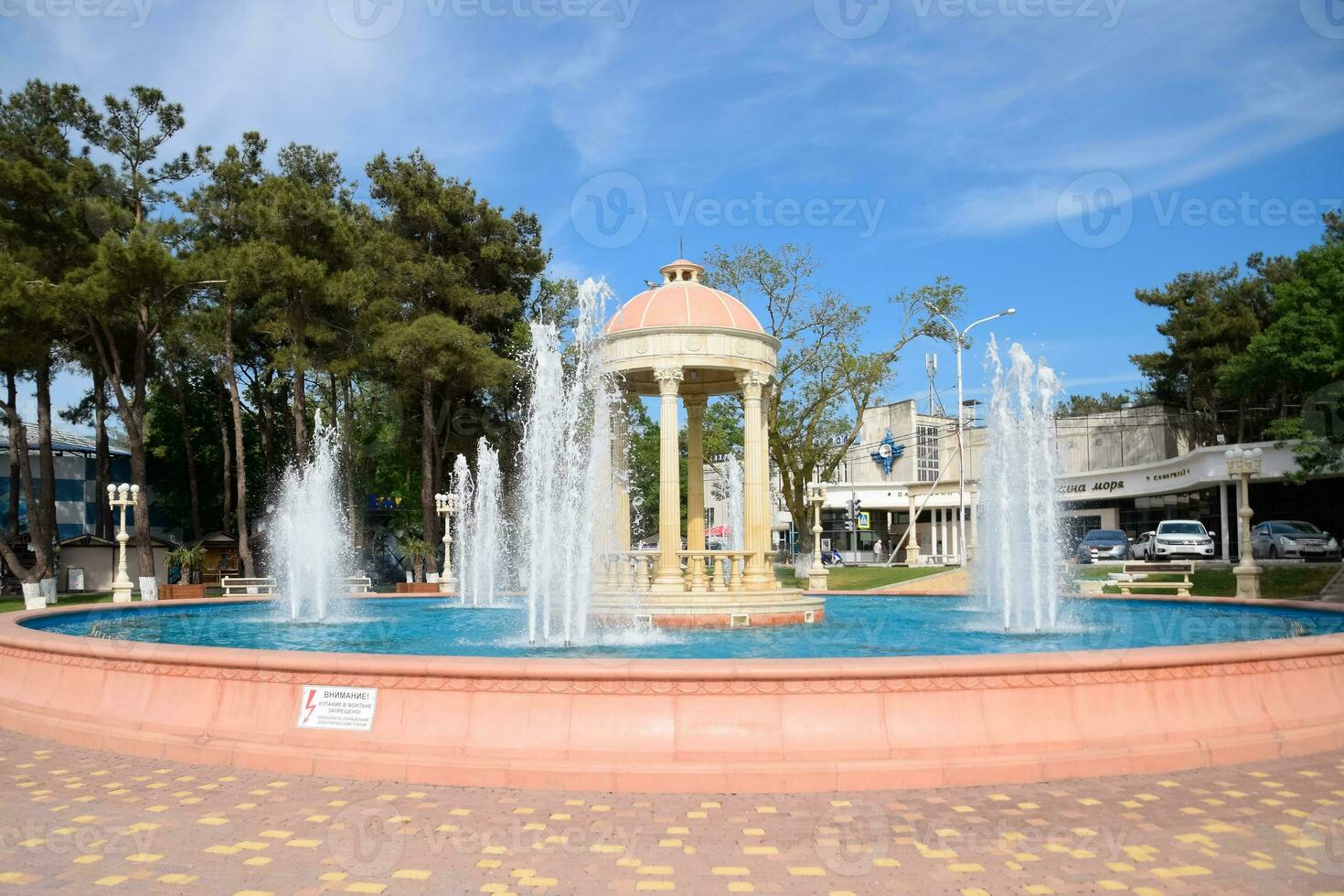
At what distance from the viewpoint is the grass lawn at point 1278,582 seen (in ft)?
85.1

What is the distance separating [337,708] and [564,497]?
32.5ft

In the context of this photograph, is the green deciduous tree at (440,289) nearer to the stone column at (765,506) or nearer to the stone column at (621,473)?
the stone column at (621,473)

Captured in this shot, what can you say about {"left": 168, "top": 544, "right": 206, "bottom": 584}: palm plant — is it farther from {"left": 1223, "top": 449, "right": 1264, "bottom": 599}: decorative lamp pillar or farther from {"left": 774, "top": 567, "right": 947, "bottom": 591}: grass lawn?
{"left": 1223, "top": 449, "right": 1264, "bottom": 599}: decorative lamp pillar

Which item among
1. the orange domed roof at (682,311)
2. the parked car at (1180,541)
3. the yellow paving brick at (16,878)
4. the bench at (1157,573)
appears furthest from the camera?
the parked car at (1180,541)

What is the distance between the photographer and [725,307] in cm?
2034

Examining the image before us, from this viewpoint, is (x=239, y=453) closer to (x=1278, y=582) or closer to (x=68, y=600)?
(x=68, y=600)

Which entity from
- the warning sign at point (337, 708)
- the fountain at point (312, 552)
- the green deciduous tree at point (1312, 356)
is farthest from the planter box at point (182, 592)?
the green deciduous tree at point (1312, 356)

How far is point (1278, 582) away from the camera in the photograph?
2697 centimetres

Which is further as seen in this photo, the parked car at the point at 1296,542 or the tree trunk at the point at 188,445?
the tree trunk at the point at 188,445

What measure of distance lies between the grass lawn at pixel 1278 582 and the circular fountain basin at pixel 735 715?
1860 cm

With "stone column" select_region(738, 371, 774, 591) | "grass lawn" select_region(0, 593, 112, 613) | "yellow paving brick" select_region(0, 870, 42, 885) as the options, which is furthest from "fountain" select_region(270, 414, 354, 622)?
"yellow paving brick" select_region(0, 870, 42, 885)

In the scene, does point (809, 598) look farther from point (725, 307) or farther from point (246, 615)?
point (246, 615)

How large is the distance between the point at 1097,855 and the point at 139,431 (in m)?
36.3

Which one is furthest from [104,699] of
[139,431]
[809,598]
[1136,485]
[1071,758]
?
[1136,485]
